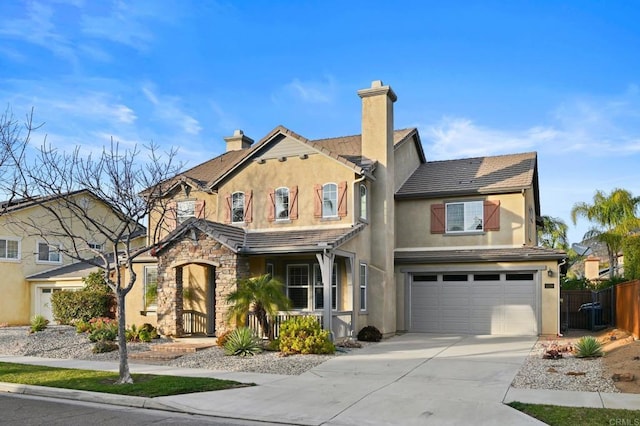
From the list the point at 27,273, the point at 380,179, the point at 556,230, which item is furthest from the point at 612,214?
the point at 27,273

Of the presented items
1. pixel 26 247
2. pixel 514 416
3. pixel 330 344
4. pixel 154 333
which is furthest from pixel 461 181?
pixel 26 247

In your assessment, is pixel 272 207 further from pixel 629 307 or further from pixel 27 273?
pixel 27 273

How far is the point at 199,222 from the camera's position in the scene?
1859 cm

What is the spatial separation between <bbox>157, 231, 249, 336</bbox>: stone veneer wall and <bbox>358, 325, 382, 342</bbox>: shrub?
4.32 meters

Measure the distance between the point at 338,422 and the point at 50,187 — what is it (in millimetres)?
9656

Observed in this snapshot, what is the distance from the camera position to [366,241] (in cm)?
2075

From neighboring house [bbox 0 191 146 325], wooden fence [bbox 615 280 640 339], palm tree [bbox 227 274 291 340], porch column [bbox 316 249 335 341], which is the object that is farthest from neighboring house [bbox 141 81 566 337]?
neighboring house [bbox 0 191 146 325]

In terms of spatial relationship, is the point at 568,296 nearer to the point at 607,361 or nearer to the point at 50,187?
the point at 607,361

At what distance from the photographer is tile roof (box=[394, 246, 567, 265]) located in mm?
20344

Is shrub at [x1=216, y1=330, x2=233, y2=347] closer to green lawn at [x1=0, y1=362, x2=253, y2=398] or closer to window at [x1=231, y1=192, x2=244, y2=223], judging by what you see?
green lawn at [x1=0, y1=362, x2=253, y2=398]

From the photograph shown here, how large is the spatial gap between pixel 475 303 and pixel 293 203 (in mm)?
7767

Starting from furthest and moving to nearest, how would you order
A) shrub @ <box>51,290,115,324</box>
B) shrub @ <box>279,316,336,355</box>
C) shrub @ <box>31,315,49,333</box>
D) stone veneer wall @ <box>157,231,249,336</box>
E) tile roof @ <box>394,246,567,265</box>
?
shrub @ <box>51,290,115,324</box> → shrub @ <box>31,315,49,333</box> → tile roof @ <box>394,246,567,265</box> → stone veneer wall @ <box>157,231,249,336</box> → shrub @ <box>279,316,336,355</box>

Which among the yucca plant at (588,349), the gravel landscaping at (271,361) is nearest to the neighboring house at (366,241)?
the gravel landscaping at (271,361)

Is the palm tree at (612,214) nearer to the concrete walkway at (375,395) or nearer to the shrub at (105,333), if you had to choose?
the concrete walkway at (375,395)
